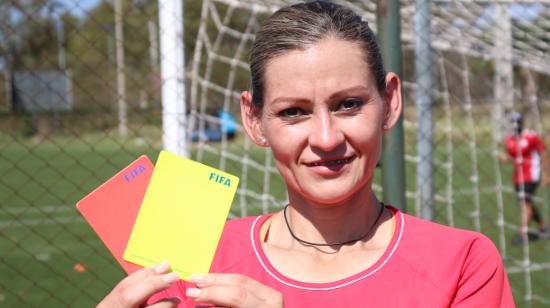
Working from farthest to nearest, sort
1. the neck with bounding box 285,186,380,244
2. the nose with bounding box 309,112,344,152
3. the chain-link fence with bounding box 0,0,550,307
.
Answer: the chain-link fence with bounding box 0,0,550,307 < the neck with bounding box 285,186,380,244 < the nose with bounding box 309,112,344,152

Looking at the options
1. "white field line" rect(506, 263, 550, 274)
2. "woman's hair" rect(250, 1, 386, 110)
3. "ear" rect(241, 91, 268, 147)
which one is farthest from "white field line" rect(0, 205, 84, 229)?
"woman's hair" rect(250, 1, 386, 110)

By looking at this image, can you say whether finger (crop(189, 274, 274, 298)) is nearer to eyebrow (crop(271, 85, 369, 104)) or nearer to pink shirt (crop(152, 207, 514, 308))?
pink shirt (crop(152, 207, 514, 308))

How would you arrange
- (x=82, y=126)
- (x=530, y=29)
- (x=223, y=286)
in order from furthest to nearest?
(x=82, y=126) < (x=530, y=29) < (x=223, y=286)

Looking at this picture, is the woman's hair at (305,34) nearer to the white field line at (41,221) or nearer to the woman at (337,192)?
the woman at (337,192)

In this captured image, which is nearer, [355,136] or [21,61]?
[355,136]

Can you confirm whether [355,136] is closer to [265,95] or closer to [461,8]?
[265,95]

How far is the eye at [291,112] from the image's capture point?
1542 mm

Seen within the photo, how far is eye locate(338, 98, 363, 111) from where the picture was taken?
1.52m

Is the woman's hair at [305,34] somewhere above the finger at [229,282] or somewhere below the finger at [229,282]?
above

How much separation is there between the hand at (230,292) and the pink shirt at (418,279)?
0.71ft

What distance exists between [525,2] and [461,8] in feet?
3.37

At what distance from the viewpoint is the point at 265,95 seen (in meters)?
1.61

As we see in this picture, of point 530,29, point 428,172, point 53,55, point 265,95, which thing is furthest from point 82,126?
point 265,95

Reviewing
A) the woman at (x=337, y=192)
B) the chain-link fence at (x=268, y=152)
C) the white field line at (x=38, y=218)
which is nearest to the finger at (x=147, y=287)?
the woman at (x=337, y=192)
